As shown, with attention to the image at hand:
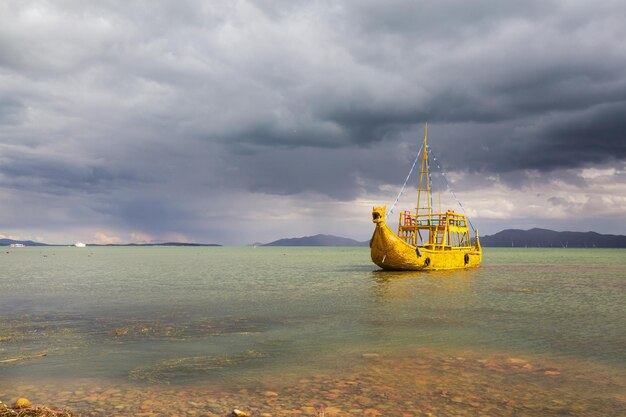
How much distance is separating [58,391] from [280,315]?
40.2 feet

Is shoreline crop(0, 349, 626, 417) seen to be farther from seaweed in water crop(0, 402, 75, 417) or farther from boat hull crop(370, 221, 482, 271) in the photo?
boat hull crop(370, 221, 482, 271)

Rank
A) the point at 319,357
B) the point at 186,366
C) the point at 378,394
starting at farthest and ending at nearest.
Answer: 1. the point at 319,357
2. the point at 186,366
3. the point at 378,394

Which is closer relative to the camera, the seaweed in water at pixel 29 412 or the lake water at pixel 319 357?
the seaweed in water at pixel 29 412

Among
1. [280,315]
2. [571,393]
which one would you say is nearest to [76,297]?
[280,315]

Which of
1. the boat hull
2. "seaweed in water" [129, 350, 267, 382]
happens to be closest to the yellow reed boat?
the boat hull

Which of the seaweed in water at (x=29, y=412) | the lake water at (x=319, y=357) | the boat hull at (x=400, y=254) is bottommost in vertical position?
the lake water at (x=319, y=357)

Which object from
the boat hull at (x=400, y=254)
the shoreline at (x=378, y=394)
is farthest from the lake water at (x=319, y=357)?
the boat hull at (x=400, y=254)

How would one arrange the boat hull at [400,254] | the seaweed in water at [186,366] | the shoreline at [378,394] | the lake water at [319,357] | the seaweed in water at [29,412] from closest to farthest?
the seaweed in water at [29,412] < the shoreline at [378,394] < the lake water at [319,357] < the seaweed in water at [186,366] < the boat hull at [400,254]

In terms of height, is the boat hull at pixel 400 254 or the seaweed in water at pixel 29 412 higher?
the boat hull at pixel 400 254

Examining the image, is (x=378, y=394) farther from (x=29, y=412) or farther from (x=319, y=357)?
(x=29, y=412)

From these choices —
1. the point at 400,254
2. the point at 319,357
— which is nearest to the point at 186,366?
the point at 319,357

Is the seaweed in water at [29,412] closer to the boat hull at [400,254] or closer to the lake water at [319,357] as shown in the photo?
the lake water at [319,357]

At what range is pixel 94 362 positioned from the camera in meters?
12.2

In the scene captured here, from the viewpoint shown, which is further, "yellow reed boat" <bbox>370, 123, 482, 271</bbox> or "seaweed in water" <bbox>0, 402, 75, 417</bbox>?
"yellow reed boat" <bbox>370, 123, 482, 271</bbox>
